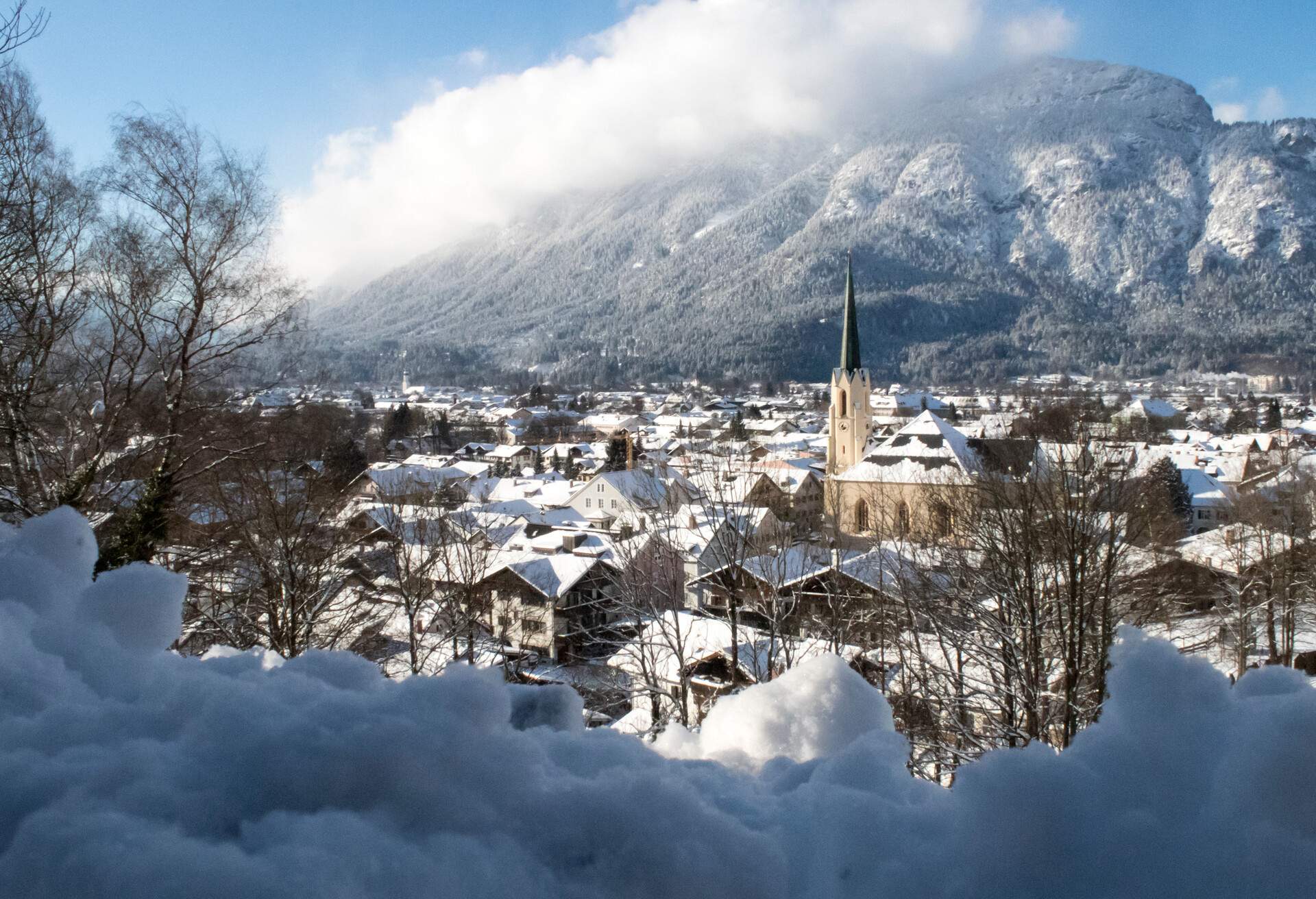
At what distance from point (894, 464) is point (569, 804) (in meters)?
31.9

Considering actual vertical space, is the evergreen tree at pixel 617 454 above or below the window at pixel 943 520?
below

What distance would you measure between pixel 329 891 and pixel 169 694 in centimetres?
71

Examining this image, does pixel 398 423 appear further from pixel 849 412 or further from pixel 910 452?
pixel 910 452

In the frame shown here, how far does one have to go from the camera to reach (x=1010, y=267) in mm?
172625

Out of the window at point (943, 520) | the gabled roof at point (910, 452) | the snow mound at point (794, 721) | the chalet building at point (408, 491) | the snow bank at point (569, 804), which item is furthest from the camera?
the gabled roof at point (910, 452)

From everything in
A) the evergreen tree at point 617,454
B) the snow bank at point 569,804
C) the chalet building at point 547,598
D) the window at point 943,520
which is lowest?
the chalet building at point 547,598

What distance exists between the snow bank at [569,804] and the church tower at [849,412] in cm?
3644

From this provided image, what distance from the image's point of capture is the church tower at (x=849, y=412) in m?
37.8

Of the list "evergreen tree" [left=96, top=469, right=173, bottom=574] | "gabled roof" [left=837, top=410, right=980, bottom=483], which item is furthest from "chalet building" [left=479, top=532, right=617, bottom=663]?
"gabled roof" [left=837, top=410, right=980, bottom=483]

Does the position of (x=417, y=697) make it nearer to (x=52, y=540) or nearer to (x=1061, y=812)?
(x=1061, y=812)

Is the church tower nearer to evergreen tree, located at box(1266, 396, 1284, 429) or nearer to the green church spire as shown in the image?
the green church spire

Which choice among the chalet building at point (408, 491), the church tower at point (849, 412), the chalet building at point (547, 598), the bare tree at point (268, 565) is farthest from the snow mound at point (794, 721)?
the church tower at point (849, 412)

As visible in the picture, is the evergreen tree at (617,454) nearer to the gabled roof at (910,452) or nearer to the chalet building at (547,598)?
the gabled roof at (910,452)

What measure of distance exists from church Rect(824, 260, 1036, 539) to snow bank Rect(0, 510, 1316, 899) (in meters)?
8.48
